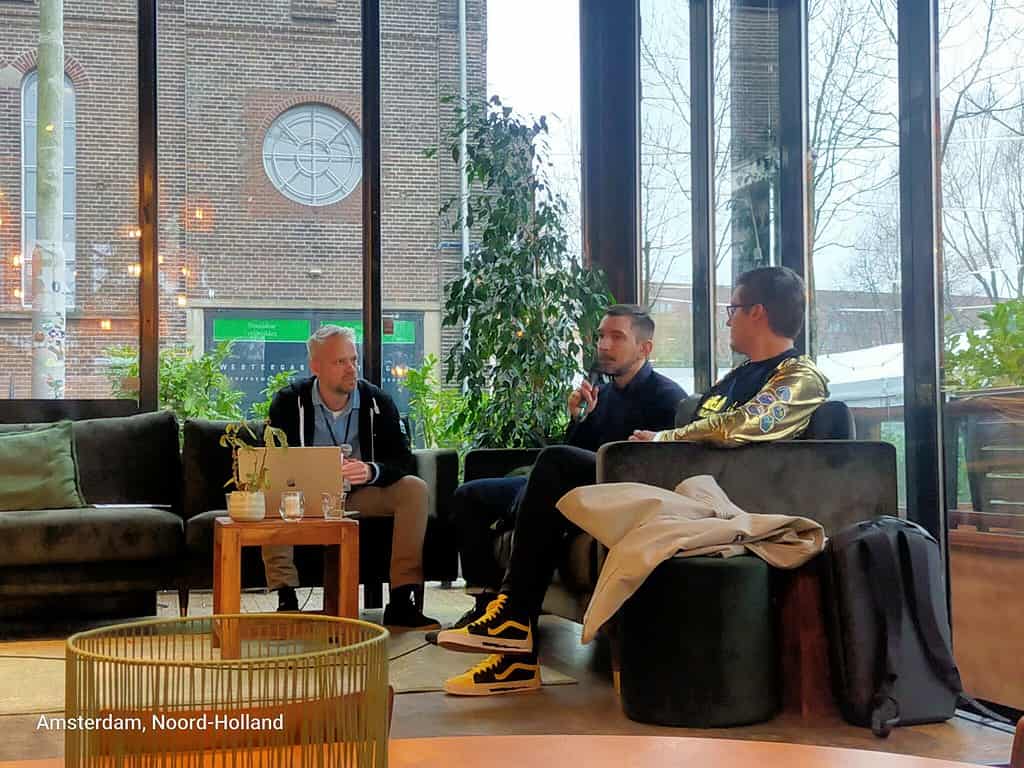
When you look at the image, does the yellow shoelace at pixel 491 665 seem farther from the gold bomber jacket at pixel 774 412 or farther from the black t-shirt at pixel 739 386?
the black t-shirt at pixel 739 386

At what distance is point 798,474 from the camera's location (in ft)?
10.7

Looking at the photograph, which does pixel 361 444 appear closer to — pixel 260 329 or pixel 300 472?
pixel 300 472

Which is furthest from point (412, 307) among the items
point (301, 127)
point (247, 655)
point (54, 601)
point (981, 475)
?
point (247, 655)

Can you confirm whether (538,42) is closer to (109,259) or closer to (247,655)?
(109,259)

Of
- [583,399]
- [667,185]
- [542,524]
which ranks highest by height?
[667,185]

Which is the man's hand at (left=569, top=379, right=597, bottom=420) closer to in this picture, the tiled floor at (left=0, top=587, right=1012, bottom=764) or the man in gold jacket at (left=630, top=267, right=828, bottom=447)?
the man in gold jacket at (left=630, top=267, right=828, bottom=447)

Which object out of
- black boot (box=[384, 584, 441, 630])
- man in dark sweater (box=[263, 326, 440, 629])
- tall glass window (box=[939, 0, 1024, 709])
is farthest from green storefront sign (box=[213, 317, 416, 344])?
tall glass window (box=[939, 0, 1024, 709])

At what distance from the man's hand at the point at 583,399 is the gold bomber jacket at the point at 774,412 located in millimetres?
852

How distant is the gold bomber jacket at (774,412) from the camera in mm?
3260

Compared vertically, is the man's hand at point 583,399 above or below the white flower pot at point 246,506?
above

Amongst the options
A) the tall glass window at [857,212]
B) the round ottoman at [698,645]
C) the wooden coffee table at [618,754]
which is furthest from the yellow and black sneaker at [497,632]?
the wooden coffee table at [618,754]

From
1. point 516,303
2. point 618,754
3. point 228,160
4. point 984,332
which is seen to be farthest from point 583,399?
point 618,754

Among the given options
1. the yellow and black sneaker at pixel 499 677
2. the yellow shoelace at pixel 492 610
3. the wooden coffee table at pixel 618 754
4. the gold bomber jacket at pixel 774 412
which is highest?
the gold bomber jacket at pixel 774 412

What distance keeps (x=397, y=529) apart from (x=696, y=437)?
1.43 metres
